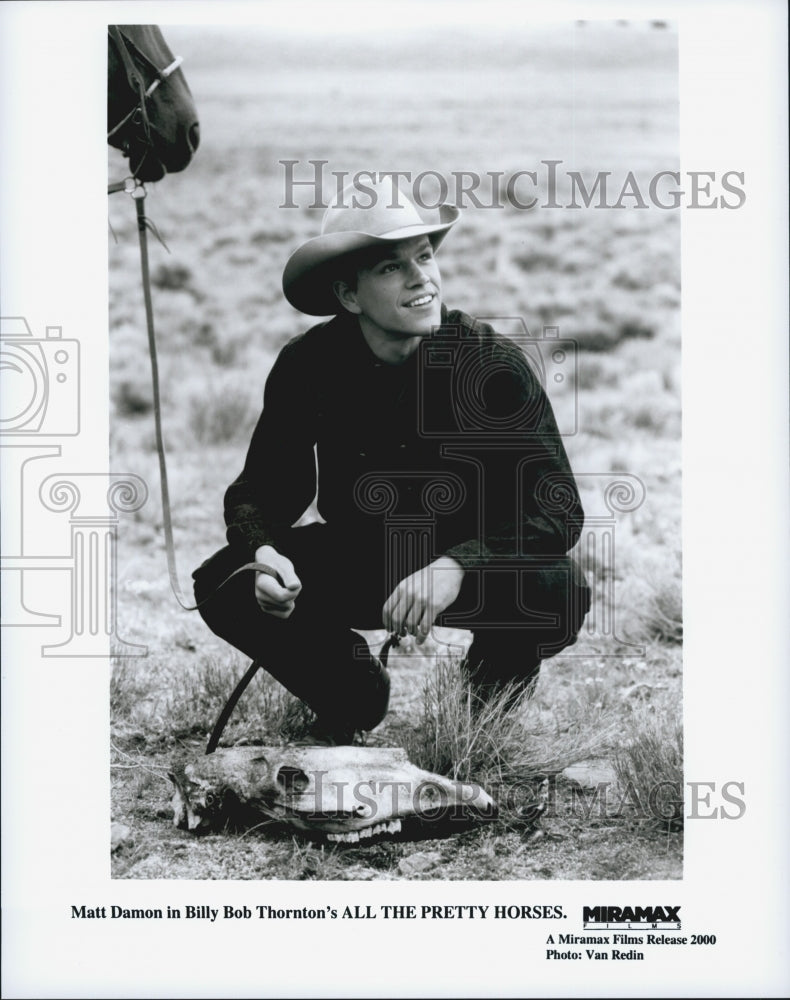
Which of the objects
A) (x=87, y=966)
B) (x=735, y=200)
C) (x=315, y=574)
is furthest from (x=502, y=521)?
(x=87, y=966)

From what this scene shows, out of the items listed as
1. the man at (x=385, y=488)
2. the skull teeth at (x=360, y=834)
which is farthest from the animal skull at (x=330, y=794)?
the man at (x=385, y=488)

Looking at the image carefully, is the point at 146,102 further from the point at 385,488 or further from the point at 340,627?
the point at 340,627

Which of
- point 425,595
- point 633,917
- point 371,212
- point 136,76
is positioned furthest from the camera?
point 136,76

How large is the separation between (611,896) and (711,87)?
2.48m

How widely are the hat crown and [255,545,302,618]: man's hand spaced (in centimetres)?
96

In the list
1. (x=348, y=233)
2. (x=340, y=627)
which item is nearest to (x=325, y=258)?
(x=348, y=233)

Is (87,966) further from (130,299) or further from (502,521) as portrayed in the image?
(130,299)

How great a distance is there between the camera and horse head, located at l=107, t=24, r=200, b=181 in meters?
3.92

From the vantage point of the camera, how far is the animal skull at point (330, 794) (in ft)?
12.1

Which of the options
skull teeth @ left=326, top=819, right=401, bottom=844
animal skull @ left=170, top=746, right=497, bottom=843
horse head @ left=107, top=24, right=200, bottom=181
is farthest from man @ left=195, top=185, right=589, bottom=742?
horse head @ left=107, top=24, right=200, bottom=181

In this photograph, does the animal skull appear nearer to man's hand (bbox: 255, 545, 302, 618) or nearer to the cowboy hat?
man's hand (bbox: 255, 545, 302, 618)

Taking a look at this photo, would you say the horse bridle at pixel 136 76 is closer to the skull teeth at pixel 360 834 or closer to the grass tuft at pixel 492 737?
the grass tuft at pixel 492 737

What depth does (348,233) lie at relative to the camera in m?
3.61

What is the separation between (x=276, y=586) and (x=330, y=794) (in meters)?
0.64
